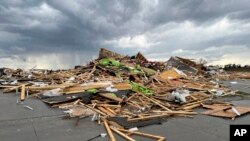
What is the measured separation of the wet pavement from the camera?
5586mm

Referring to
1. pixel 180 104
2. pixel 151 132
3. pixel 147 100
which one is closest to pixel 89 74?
pixel 147 100

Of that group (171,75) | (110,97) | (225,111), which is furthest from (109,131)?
(171,75)

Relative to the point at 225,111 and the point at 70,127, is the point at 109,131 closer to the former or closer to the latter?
the point at 70,127

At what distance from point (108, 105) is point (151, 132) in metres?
2.29

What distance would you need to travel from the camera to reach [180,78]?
13500 mm

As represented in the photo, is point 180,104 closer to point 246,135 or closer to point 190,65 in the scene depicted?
point 246,135

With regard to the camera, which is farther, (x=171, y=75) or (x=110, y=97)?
(x=171, y=75)

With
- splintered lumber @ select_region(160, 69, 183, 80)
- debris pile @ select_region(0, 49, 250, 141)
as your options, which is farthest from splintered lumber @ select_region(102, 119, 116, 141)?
splintered lumber @ select_region(160, 69, 183, 80)

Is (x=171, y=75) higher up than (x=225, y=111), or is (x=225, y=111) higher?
(x=171, y=75)

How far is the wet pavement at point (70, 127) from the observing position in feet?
18.3

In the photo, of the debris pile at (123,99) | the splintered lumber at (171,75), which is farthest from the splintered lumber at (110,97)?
the splintered lumber at (171,75)

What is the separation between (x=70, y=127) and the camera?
20.5ft

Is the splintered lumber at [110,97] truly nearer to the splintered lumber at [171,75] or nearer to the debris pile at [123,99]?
the debris pile at [123,99]

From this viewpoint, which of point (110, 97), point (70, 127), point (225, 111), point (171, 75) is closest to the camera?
point (70, 127)
